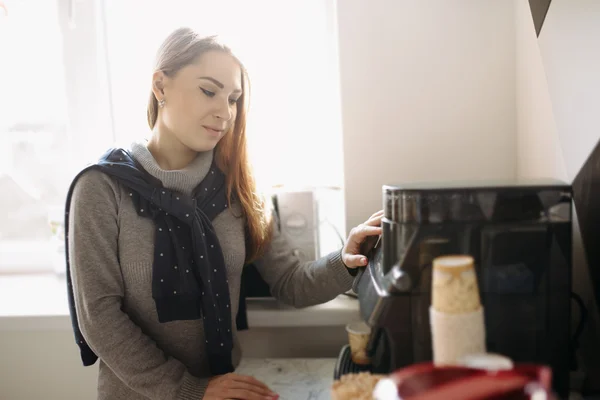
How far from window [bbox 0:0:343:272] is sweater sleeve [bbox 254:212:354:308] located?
0.23 meters

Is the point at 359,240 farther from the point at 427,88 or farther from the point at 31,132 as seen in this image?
the point at 31,132

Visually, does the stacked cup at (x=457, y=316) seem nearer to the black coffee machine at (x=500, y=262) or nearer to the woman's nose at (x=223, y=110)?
the black coffee machine at (x=500, y=262)

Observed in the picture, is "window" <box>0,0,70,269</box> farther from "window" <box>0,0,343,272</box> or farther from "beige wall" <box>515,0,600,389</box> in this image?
"beige wall" <box>515,0,600,389</box>

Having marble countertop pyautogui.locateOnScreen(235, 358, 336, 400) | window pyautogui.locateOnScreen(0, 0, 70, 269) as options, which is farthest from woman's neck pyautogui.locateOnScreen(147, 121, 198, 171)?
window pyautogui.locateOnScreen(0, 0, 70, 269)

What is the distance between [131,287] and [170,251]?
0.11 m

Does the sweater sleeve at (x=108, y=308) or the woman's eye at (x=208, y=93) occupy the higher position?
the woman's eye at (x=208, y=93)

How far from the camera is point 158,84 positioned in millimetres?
975

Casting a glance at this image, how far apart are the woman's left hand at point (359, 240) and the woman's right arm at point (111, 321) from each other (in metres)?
0.32


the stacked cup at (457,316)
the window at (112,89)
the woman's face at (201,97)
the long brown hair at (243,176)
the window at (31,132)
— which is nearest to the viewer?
the stacked cup at (457,316)

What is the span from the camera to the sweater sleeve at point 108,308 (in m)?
0.87

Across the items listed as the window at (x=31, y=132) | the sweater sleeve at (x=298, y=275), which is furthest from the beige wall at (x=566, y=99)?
the window at (x=31, y=132)

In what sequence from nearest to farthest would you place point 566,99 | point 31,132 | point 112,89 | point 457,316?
1. point 457,316
2. point 566,99
3. point 112,89
4. point 31,132

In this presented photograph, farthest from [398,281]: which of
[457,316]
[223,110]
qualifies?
[223,110]

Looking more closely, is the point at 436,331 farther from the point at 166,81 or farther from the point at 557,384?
the point at 166,81
